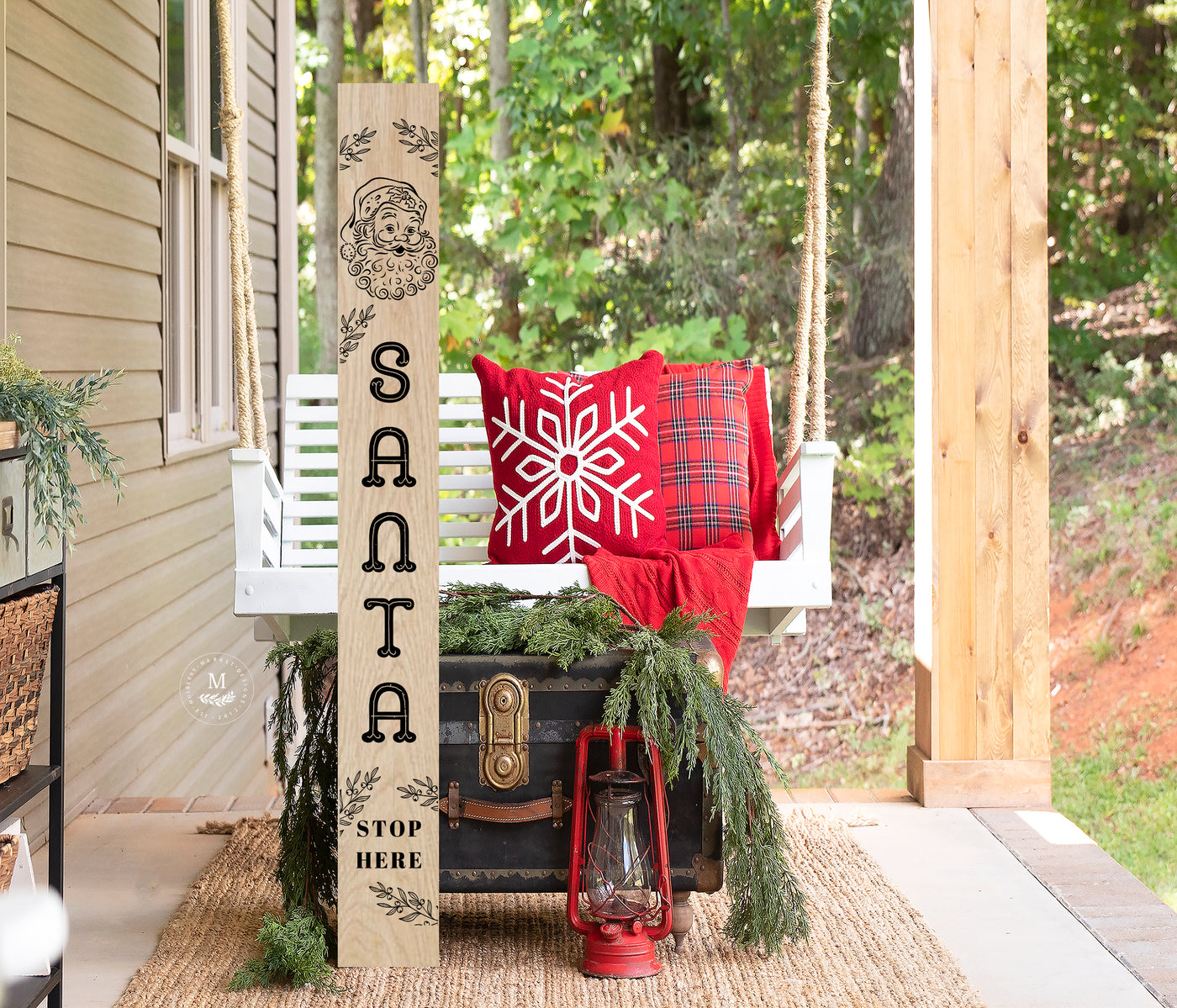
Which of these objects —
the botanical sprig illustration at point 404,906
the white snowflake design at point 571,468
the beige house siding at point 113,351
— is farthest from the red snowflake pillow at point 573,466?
the beige house siding at point 113,351

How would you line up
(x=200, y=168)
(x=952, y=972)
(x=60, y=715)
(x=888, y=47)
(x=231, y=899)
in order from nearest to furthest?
1. (x=60, y=715)
2. (x=952, y=972)
3. (x=231, y=899)
4. (x=200, y=168)
5. (x=888, y=47)

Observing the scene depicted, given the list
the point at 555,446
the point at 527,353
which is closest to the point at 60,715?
the point at 555,446

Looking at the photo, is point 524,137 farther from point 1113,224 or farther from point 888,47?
point 1113,224

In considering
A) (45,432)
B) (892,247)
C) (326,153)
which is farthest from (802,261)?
(326,153)

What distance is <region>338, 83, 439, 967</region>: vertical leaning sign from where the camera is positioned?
193 cm

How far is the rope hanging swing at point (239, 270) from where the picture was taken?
8.05 feet

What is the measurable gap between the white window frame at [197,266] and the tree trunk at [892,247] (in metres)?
3.20

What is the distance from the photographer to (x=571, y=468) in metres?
2.62

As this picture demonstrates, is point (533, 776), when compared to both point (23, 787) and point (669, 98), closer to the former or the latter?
point (23, 787)

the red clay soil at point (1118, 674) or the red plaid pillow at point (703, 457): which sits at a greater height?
the red plaid pillow at point (703, 457)

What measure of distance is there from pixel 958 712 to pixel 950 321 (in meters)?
0.89

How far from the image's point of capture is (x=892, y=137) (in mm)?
6207

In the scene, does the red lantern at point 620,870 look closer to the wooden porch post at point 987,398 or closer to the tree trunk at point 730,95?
the wooden porch post at point 987,398

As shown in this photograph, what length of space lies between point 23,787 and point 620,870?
0.86 metres
